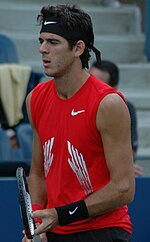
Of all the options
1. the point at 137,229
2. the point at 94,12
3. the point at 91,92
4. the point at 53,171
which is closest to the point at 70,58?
the point at 91,92

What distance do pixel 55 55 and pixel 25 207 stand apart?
2.47 ft

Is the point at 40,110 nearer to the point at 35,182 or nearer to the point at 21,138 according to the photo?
the point at 35,182

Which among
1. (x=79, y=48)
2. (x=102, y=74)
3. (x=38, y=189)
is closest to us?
(x=79, y=48)

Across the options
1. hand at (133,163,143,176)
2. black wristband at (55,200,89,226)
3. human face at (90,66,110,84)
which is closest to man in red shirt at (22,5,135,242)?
black wristband at (55,200,89,226)

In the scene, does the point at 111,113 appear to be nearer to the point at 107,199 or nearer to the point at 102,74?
the point at 107,199

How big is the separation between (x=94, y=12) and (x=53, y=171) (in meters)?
6.20

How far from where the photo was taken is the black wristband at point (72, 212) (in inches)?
178

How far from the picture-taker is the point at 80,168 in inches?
180

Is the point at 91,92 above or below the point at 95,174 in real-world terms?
above

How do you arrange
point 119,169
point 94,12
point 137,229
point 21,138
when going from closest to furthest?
point 119,169 → point 137,229 → point 21,138 → point 94,12

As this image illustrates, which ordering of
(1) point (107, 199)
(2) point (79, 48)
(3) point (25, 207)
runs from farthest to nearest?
1. (2) point (79, 48)
2. (1) point (107, 199)
3. (3) point (25, 207)

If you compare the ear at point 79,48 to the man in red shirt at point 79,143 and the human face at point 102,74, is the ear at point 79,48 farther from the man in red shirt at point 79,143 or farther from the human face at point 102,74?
the human face at point 102,74

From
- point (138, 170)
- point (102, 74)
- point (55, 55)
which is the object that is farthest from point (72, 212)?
point (102, 74)

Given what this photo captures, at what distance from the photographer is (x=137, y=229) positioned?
21.1ft
